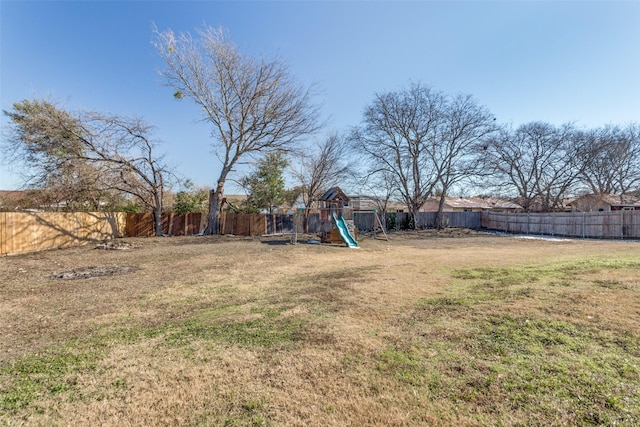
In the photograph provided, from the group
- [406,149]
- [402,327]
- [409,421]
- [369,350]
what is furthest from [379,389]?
[406,149]

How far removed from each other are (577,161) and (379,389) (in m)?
30.2

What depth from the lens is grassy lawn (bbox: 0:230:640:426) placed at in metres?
2.02

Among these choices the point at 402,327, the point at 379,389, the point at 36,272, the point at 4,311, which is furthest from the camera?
the point at 36,272

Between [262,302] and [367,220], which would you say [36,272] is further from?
[367,220]

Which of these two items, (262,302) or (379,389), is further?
(262,302)

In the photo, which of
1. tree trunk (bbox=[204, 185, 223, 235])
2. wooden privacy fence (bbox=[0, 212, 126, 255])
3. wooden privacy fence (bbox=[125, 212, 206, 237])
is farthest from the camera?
tree trunk (bbox=[204, 185, 223, 235])

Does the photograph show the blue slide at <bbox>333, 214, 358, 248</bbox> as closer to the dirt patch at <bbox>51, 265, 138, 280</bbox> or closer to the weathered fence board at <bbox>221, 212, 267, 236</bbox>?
the weathered fence board at <bbox>221, 212, 267, 236</bbox>

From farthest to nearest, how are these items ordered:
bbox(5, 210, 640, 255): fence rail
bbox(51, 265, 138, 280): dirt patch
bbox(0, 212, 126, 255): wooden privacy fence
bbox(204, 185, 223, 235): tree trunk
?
bbox(204, 185, 223, 235): tree trunk
bbox(5, 210, 640, 255): fence rail
bbox(0, 212, 126, 255): wooden privacy fence
bbox(51, 265, 138, 280): dirt patch

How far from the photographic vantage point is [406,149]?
2427 cm

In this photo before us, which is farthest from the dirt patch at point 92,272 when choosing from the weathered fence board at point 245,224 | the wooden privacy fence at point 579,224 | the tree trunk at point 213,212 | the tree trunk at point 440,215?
→ the wooden privacy fence at point 579,224

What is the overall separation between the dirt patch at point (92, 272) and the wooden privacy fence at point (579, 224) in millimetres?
22508

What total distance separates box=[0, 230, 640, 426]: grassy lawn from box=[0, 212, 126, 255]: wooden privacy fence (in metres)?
6.86

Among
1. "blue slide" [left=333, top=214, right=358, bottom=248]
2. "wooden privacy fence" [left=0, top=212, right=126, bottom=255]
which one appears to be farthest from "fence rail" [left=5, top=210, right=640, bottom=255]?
"blue slide" [left=333, top=214, right=358, bottom=248]

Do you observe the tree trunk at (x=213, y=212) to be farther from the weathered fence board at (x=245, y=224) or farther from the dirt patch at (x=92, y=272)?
the dirt patch at (x=92, y=272)
